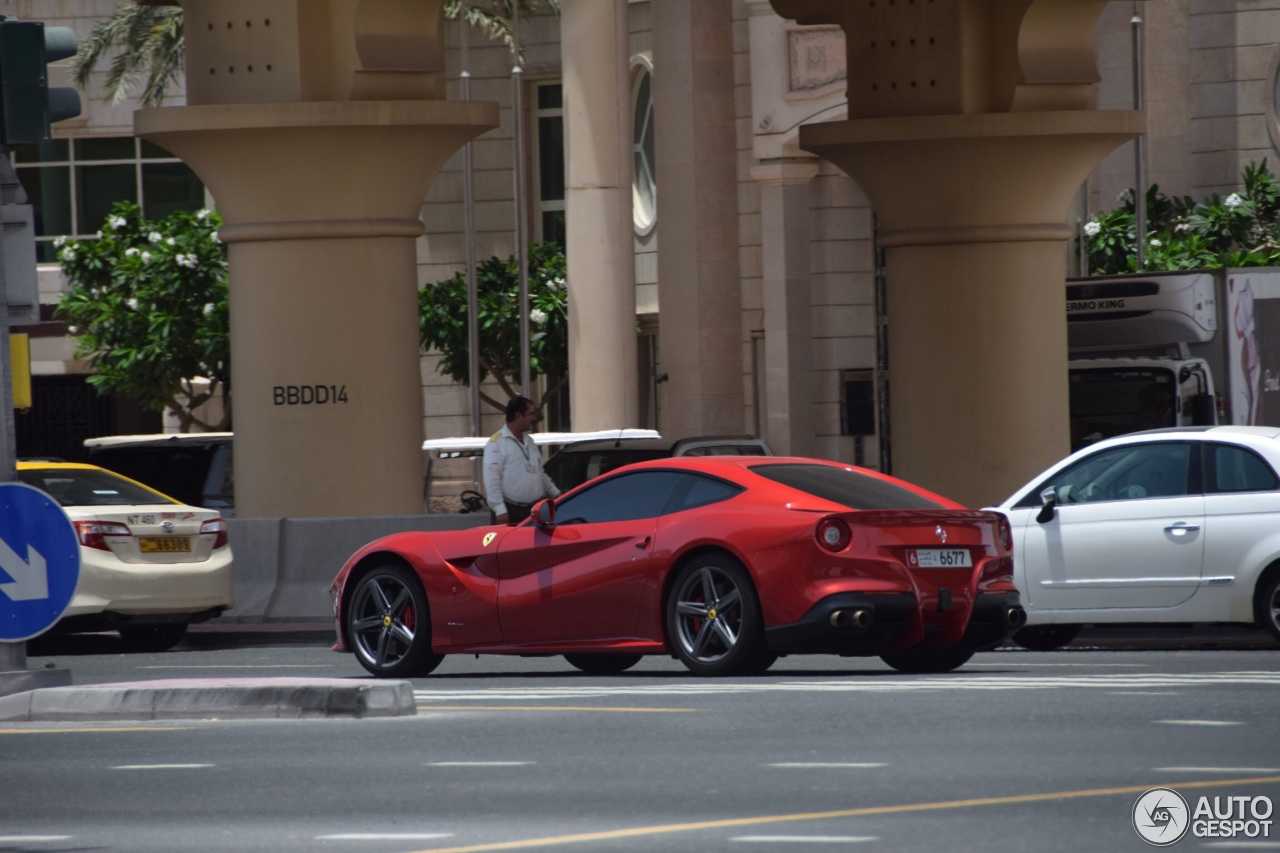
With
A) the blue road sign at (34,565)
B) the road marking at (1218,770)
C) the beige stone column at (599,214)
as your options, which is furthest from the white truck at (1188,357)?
the road marking at (1218,770)

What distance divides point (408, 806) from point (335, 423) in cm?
1269

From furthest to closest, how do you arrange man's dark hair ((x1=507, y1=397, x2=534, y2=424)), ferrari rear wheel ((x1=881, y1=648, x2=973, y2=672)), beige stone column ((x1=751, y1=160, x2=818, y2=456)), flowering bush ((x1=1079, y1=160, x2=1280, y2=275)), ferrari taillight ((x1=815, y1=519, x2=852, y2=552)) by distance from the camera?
beige stone column ((x1=751, y1=160, x2=818, y2=456)) < flowering bush ((x1=1079, y1=160, x2=1280, y2=275)) < man's dark hair ((x1=507, y1=397, x2=534, y2=424)) < ferrari rear wheel ((x1=881, y1=648, x2=973, y2=672)) < ferrari taillight ((x1=815, y1=519, x2=852, y2=552))

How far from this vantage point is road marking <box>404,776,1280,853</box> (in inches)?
303

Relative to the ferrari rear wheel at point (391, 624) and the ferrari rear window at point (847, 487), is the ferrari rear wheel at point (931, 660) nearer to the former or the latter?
the ferrari rear window at point (847, 487)

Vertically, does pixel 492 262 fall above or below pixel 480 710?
above

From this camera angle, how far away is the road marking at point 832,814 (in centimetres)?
771

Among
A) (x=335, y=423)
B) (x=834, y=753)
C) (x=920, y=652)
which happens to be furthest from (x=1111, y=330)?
(x=834, y=753)

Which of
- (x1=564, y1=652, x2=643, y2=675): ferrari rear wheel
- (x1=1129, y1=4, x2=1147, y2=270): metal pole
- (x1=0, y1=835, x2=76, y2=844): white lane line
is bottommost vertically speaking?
(x1=564, y1=652, x2=643, y2=675): ferrari rear wheel

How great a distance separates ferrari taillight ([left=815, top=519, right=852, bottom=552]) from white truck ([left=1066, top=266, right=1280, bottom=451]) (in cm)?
1096

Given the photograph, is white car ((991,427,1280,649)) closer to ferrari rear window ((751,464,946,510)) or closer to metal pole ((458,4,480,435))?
ferrari rear window ((751,464,946,510))

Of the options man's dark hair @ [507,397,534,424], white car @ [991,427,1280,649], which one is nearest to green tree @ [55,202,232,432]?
man's dark hair @ [507,397,534,424]

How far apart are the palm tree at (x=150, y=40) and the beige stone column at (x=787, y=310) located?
5.11m

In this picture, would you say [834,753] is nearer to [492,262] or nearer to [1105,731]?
[1105,731]

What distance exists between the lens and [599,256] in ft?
120
